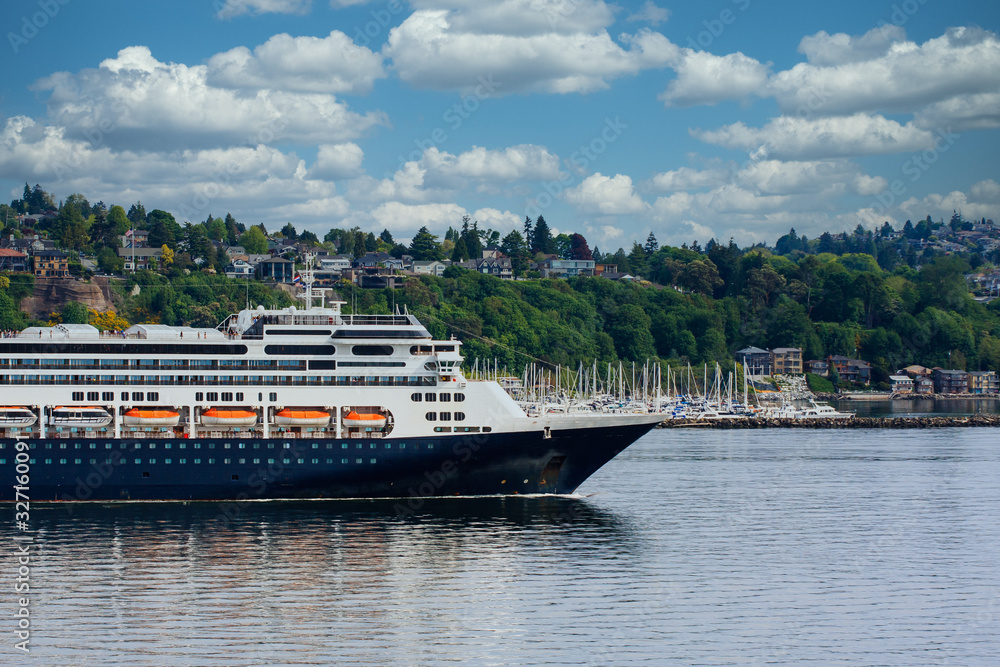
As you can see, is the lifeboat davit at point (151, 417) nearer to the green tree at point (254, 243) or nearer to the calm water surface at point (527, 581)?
the calm water surface at point (527, 581)

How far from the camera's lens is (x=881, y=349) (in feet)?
578

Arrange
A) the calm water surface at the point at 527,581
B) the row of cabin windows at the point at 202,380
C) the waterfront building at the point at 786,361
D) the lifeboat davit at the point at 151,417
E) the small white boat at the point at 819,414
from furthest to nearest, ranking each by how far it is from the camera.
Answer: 1. the waterfront building at the point at 786,361
2. the small white boat at the point at 819,414
3. the row of cabin windows at the point at 202,380
4. the lifeboat davit at the point at 151,417
5. the calm water surface at the point at 527,581

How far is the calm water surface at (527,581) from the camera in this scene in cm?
2866

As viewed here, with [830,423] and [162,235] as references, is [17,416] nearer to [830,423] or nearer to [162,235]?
[830,423]

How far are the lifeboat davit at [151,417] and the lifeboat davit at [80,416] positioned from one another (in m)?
1.00

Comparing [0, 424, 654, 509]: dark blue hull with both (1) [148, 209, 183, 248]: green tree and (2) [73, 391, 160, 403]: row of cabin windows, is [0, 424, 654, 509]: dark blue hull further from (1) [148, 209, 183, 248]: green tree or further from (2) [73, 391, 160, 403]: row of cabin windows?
(1) [148, 209, 183, 248]: green tree

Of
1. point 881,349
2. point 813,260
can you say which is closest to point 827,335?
point 881,349

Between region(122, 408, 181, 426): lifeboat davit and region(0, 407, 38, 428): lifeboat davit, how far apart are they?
13.6ft

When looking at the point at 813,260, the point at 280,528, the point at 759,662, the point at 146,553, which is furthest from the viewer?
the point at 813,260

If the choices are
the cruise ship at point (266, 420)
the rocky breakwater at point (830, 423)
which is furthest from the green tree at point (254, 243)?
the cruise ship at point (266, 420)

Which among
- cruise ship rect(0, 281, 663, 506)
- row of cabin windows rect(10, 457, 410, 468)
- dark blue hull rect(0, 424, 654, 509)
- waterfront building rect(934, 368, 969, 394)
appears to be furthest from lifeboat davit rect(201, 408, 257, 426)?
waterfront building rect(934, 368, 969, 394)

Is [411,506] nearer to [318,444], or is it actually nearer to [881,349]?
[318,444]

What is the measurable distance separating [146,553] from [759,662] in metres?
22.5

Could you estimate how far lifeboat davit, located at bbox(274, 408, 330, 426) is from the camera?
47.2 meters
